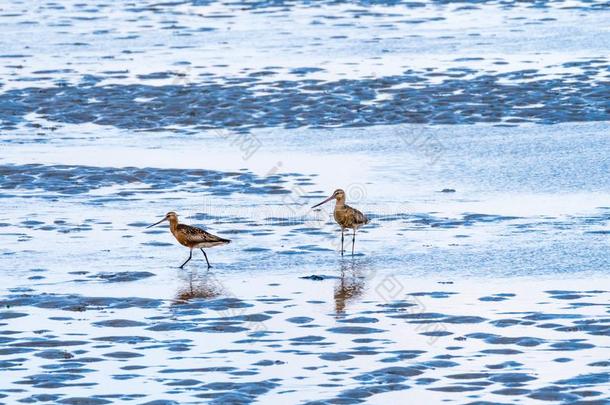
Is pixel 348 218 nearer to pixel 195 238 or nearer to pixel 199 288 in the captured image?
pixel 195 238

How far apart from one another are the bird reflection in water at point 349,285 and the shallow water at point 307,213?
5 cm

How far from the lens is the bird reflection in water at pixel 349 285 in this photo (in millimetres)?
14312

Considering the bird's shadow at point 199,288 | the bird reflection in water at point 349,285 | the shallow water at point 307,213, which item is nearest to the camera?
the shallow water at point 307,213

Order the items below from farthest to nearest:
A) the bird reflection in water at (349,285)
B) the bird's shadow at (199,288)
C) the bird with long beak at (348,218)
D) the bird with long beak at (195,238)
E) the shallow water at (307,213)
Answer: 1. the bird with long beak at (348,218)
2. the bird with long beak at (195,238)
3. the bird's shadow at (199,288)
4. the bird reflection in water at (349,285)
5. the shallow water at (307,213)

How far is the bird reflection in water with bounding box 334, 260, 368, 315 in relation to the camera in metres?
14.3

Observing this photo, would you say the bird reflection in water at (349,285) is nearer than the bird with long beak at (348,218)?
Yes

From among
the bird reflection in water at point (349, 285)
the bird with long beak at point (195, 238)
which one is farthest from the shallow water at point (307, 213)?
the bird with long beak at point (195, 238)

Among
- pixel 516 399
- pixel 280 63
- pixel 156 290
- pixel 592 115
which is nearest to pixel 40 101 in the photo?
pixel 280 63

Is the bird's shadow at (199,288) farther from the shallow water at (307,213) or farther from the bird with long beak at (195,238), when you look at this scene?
the bird with long beak at (195,238)

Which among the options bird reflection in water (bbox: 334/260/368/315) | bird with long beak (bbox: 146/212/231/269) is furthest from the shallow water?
bird with long beak (bbox: 146/212/231/269)

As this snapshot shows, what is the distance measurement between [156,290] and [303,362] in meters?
2.99

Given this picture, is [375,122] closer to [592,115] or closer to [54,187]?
[592,115]

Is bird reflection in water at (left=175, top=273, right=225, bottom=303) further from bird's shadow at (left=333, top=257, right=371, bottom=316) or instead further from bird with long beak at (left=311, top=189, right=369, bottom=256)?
bird with long beak at (left=311, top=189, right=369, bottom=256)

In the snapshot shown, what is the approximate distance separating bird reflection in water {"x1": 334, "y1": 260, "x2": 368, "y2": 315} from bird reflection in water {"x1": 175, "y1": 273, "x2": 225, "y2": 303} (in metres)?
1.14
